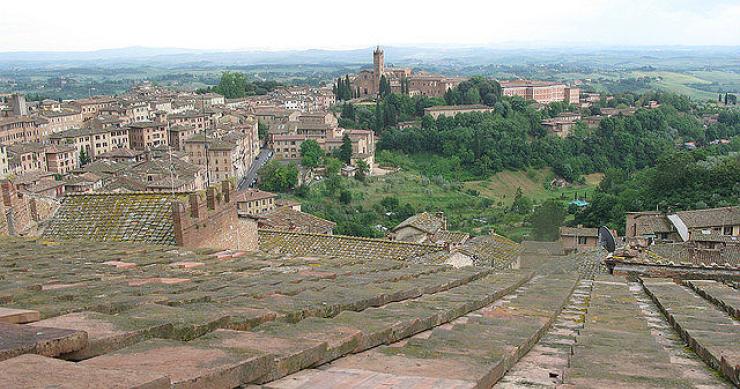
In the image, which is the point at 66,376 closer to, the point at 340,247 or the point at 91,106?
the point at 340,247

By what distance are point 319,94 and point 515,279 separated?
111 metres

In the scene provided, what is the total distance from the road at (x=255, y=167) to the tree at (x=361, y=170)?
10.5m

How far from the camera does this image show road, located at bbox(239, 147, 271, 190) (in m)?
63.5

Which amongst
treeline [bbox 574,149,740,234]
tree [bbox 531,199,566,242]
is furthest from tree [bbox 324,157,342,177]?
treeline [bbox 574,149,740,234]

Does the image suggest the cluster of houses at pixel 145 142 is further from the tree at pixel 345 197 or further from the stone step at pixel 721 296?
the stone step at pixel 721 296

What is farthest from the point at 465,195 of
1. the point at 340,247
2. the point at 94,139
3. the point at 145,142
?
the point at 340,247

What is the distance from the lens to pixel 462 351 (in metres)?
3.38

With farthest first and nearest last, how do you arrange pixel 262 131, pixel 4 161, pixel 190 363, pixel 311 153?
pixel 262 131 → pixel 311 153 → pixel 4 161 → pixel 190 363

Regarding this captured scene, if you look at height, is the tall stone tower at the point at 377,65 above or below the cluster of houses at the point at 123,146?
above

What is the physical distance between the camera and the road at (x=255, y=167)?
6349 cm

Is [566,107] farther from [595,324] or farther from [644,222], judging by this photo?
[595,324]

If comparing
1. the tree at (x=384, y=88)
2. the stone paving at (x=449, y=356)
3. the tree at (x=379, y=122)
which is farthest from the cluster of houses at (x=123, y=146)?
the stone paving at (x=449, y=356)

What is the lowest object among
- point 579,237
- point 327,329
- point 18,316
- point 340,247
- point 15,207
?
point 579,237

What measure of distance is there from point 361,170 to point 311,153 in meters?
5.75
